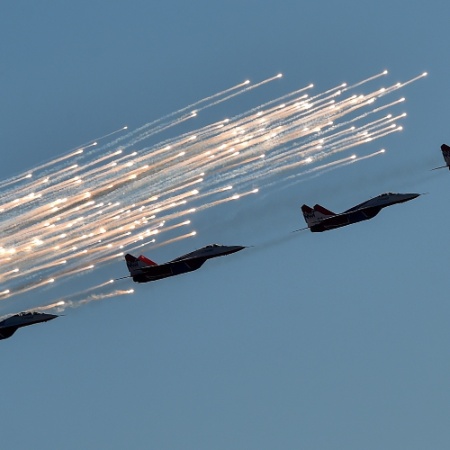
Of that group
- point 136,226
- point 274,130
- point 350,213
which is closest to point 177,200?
point 136,226

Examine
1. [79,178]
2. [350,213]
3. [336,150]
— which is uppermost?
[79,178]

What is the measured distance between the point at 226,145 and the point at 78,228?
598 inches

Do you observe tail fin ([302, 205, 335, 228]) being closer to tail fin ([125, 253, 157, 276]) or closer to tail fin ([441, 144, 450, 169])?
tail fin ([441, 144, 450, 169])

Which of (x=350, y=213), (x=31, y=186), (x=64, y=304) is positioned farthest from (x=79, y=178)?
(x=350, y=213)

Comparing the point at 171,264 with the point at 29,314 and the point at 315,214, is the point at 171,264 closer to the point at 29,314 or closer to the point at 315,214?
the point at 29,314

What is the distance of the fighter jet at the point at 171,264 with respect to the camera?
101 meters

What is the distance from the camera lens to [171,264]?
101m

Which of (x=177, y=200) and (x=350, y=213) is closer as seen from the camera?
(x=177, y=200)

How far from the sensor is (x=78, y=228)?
94688 millimetres

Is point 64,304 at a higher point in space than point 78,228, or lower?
lower

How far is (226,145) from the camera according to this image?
96.8 m

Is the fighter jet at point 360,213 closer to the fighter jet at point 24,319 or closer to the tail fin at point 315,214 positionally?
the tail fin at point 315,214

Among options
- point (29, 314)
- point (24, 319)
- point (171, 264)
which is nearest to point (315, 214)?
point (171, 264)

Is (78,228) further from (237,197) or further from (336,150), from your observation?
(336,150)
